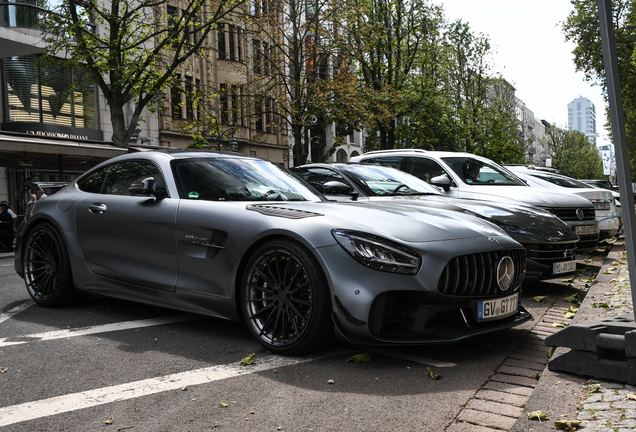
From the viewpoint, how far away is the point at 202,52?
21.3m

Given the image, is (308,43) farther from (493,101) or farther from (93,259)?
(493,101)

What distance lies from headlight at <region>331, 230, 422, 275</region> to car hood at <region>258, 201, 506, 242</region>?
76 mm

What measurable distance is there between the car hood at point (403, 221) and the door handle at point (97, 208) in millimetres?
1717

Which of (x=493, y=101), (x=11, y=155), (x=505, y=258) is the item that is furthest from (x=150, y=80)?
(x=493, y=101)

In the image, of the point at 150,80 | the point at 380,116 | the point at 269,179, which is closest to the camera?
the point at 269,179

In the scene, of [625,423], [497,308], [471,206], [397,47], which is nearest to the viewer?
[625,423]

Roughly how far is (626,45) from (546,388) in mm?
40271

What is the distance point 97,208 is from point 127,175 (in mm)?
389

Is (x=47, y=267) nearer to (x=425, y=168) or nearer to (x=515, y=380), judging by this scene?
(x=515, y=380)

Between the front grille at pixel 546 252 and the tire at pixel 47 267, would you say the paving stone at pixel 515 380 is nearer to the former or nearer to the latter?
the front grille at pixel 546 252

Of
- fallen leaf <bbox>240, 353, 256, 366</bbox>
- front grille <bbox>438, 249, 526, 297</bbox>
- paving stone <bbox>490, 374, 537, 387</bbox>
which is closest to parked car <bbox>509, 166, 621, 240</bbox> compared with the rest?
front grille <bbox>438, 249, 526, 297</bbox>

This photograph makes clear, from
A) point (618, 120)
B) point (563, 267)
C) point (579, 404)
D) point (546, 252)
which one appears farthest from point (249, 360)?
point (563, 267)

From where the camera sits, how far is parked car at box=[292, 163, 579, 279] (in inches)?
275

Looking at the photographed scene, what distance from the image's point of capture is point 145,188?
5363mm
